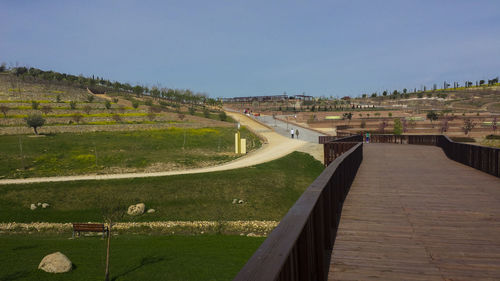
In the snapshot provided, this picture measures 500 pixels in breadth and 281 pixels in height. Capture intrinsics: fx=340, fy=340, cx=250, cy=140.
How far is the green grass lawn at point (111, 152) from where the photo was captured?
36125mm

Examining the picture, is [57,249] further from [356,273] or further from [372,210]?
[356,273]

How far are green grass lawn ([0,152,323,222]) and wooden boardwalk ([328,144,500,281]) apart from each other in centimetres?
1801

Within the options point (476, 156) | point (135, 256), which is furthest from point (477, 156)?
point (135, 256)

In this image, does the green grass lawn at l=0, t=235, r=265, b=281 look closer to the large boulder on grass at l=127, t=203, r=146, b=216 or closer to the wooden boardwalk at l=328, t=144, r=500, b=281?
the large boulder on grass at l=127, t=203, r=146, b=216

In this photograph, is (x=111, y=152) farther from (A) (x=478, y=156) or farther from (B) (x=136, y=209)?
(A) (x=478, y=156)


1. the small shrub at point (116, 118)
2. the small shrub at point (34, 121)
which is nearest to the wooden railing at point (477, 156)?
the small shrub at point (34, 121)

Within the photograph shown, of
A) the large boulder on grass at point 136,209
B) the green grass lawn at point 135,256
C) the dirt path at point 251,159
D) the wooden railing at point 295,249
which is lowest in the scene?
the green grass lawn at point 135,256

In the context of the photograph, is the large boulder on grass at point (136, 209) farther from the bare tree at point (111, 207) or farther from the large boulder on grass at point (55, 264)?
the large boulder on grass at point (55, 264)

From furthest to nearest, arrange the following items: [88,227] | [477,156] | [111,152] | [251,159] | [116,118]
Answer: [116,118] < [111,152] < [251,159] < [88,227] < [477,156]

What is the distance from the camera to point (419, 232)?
5570mm

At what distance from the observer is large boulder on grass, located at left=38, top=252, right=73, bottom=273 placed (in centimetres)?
1596

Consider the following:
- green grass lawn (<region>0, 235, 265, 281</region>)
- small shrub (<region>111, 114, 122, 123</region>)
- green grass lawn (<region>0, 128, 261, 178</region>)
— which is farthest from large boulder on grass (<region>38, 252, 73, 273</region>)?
small shrub (<region>111, 114, 122, 123</region>)

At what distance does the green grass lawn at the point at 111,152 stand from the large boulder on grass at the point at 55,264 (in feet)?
65.5

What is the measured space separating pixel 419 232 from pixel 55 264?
647 inches
